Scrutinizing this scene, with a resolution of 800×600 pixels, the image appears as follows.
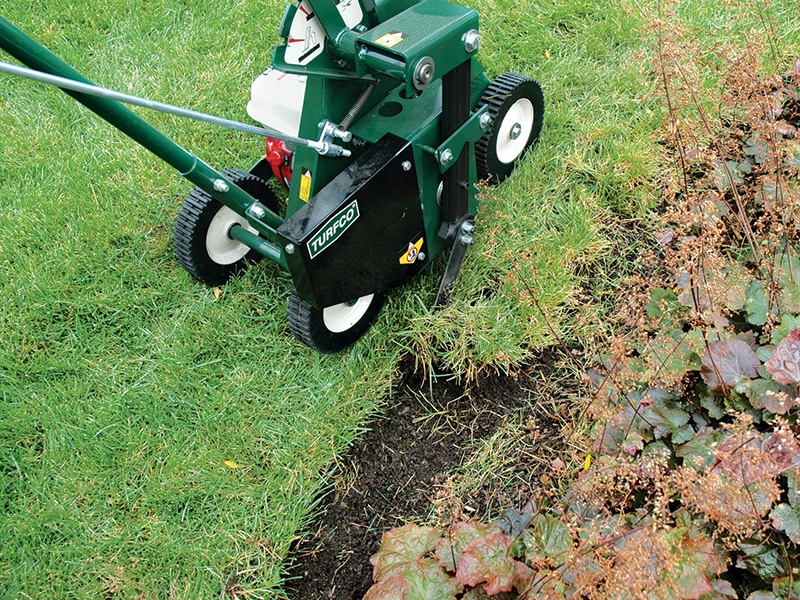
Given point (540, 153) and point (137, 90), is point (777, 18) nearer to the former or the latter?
point (540, 153)

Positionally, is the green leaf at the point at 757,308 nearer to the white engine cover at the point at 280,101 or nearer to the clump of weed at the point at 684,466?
the clump of weed at the point at 684,466

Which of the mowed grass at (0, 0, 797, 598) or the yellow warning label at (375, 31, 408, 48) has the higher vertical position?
the yellow warning label at (375, 31, 408, 48)

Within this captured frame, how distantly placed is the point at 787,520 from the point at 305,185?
1372 millimetres

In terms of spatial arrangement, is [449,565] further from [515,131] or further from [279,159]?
[515,131]

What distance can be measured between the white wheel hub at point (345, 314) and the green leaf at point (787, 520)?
120cm

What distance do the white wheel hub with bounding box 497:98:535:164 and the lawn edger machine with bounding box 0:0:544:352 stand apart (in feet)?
0.06

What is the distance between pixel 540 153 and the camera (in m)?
2.59

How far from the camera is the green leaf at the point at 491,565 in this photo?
1.52 meters

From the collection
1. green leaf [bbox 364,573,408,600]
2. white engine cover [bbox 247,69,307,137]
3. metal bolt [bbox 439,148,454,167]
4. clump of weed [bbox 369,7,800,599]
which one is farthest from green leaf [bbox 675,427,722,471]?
white engine cover [bbox 247,69,307,137]

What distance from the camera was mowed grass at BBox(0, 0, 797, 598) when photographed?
75.2 inches

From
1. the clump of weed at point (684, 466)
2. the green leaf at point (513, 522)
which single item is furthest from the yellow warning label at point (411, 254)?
the green leaf at point (513, 522)

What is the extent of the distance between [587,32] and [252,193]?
162cm

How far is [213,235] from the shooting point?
2283 millimetres

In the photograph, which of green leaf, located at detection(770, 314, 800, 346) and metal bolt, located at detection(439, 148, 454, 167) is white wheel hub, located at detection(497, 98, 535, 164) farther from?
green leaf, located at detection(770, 314, 800, 346)
